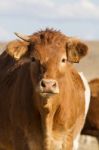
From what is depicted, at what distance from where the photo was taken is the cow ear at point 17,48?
10.5 meters

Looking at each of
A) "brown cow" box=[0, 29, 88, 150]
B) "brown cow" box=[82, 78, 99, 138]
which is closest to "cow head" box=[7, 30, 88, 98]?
"brown cow" box=[0, 29, 88, 150]

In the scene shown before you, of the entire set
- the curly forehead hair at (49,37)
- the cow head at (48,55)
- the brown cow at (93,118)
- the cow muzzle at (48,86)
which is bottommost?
the brown cow at (93,118)

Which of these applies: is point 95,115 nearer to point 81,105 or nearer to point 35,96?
point 81,105

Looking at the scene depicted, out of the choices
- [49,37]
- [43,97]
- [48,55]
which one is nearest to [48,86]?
[43,97]

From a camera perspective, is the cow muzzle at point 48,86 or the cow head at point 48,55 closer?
the cow muzzle at point 48,86

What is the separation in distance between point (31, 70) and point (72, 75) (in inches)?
61.8

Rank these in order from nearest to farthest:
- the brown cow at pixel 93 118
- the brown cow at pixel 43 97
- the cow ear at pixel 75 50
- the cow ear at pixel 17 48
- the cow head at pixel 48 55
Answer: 1. the cow head at pixel 48 55
2. the brown cow at pixel 43 97
3. the cow ear at pixel 75 50
4. the cow ear at pixel 17 48
5. the brown cow at pixel 93 118

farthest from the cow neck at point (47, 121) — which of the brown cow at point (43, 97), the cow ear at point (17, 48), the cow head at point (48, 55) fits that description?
the cow ear at point (17, 48)

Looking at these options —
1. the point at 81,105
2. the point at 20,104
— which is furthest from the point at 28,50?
the point at 81,105

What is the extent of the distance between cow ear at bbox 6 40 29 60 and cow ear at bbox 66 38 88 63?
615 mm

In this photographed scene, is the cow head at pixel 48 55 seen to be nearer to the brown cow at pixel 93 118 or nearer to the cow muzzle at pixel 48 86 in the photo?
the cow muzzle at pixel 48 86

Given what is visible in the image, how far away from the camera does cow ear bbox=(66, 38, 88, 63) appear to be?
410 inches

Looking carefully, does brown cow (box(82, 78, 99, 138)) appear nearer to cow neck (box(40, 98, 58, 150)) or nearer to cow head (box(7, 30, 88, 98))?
cow neck (box(40, 98, 58, 150))

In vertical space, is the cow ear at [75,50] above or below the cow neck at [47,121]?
above
